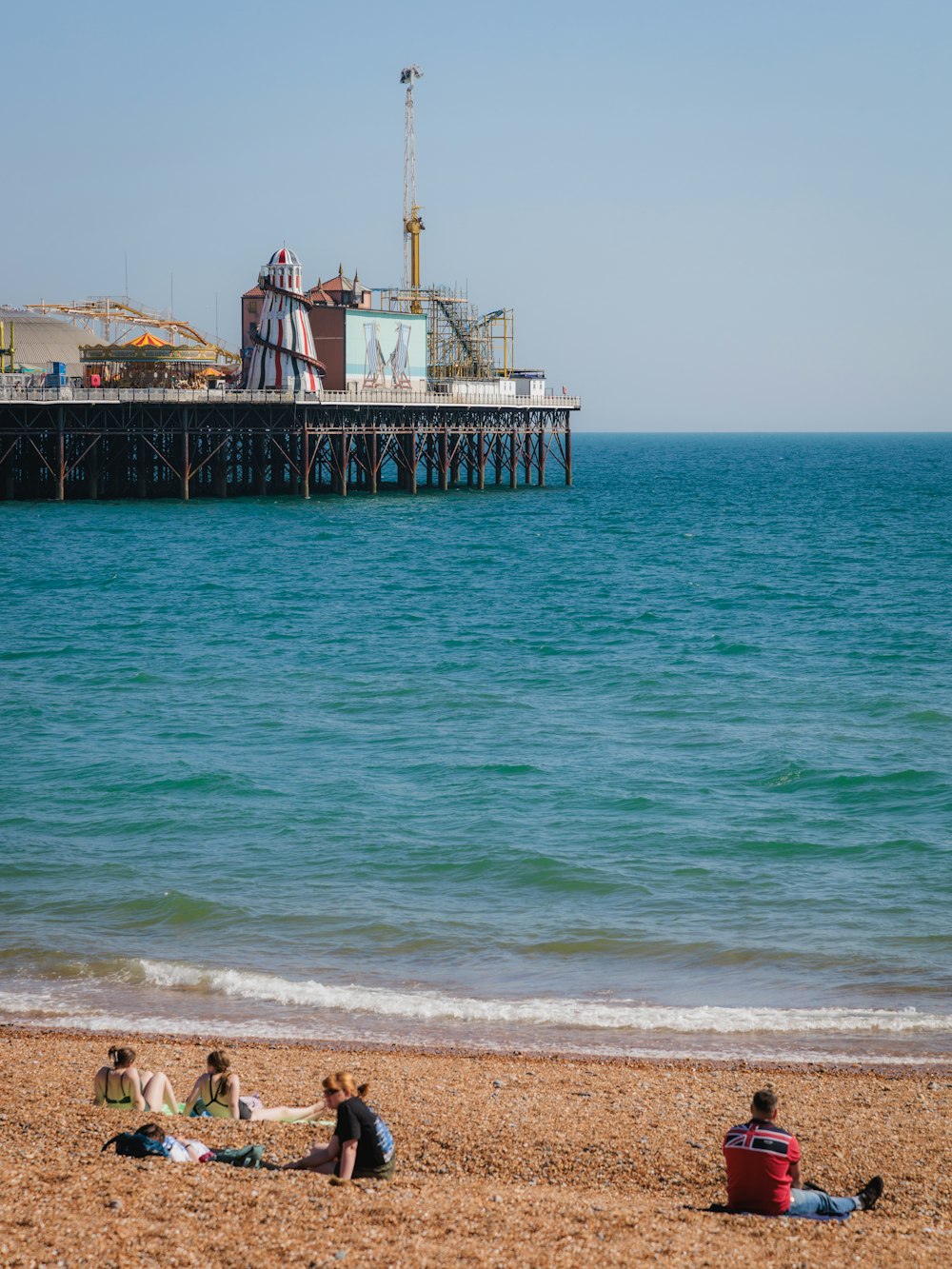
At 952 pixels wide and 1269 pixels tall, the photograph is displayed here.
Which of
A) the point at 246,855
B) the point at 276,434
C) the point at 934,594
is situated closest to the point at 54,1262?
the point at 246,855

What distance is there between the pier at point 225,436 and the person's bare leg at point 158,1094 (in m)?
47.4

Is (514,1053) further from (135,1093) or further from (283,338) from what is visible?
(283,338)

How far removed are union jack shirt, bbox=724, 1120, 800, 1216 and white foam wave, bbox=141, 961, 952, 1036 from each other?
4.26m

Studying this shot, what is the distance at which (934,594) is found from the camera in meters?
41.1

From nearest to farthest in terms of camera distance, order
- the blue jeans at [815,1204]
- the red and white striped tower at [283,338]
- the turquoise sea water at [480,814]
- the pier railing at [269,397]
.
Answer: the blue jeans at [815,1204] < the turquoise sea water at [480,814] < the pier railing at [269,397] < the red and white striped tower at [283,338]

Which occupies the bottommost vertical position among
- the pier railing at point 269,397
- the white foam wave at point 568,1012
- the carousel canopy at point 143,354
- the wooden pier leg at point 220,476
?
the white foam wave at point 568,1012

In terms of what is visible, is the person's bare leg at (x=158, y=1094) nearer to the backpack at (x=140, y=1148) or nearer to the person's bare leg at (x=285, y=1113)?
the person's bare leg at (x=285, y=1113)

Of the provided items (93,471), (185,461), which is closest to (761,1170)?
(185,461)

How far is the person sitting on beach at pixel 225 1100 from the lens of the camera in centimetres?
A: 952

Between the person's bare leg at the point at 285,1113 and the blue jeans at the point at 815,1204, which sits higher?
the blue jeans at the point at 815,1204

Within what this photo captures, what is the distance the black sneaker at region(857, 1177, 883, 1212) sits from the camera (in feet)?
28.1

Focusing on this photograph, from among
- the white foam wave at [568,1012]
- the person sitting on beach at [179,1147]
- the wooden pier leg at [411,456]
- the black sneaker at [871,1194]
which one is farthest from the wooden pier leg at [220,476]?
the black sneaker at [871,1194]

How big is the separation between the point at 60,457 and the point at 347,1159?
51.5 meters

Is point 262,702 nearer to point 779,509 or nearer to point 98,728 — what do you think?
point 98,728
